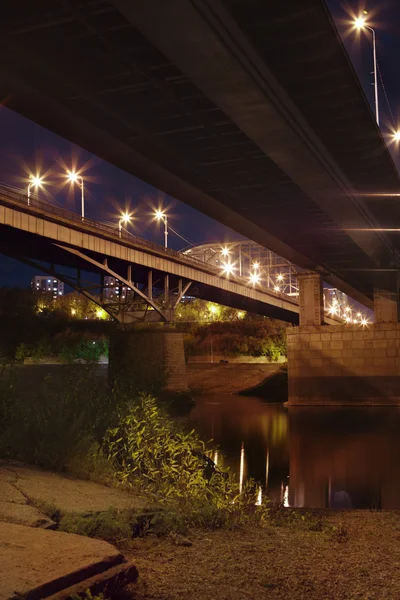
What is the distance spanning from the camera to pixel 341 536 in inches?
337

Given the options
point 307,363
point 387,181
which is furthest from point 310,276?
point 387,181

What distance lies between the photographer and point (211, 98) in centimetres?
1372

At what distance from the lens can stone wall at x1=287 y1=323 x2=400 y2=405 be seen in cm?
4719

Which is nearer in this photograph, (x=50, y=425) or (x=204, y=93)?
(x=50, y=425)

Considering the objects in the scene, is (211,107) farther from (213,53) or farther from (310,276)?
(310,276)

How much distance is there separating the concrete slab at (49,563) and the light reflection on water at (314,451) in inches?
472

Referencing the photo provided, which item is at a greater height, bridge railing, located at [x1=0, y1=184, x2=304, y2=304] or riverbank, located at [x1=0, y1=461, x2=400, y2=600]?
bridge railing, located at [x1=0, y1=184, x2=304, y2=304]

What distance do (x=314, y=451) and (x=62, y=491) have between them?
2151 cm

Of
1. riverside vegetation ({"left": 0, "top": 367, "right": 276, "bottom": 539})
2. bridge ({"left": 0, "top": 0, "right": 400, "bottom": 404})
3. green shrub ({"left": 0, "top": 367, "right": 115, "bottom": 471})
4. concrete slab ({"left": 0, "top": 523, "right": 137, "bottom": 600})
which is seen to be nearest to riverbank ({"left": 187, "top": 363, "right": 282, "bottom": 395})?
bridge ({"left": 0, "top": 0, "right": 400, "bottom": 404})

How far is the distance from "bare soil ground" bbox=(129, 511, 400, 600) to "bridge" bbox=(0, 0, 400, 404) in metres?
7.83

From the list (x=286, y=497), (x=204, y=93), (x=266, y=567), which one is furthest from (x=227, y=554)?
(x=286, y=497)

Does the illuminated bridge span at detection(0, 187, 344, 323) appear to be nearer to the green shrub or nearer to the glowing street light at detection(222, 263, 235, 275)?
the glowing street light at detection(222, 263, 235, 275)

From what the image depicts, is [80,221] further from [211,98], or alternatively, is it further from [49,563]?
[49,563]

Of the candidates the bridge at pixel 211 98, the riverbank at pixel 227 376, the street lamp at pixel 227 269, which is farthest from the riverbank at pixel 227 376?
the bridge at pixel 211 98
